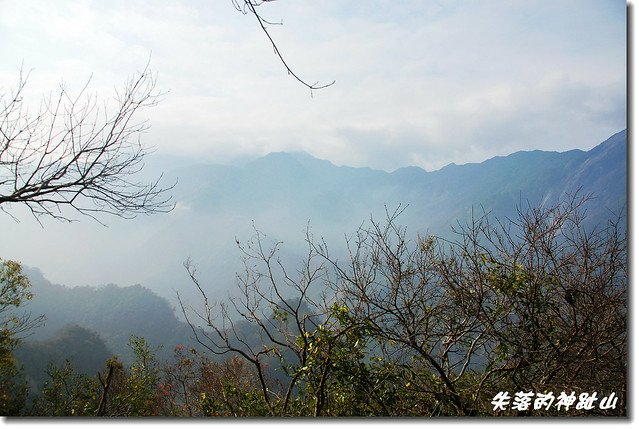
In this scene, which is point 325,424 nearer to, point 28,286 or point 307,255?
point 307,255

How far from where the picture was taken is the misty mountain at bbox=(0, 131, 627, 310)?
309 centimetres

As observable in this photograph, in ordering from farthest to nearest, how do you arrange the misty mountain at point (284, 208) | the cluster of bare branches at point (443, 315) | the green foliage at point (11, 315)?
the green foliage at point (11, 315) → the misty mountain at point (284, 208) → the cluster of bare branches at point (443, 315)

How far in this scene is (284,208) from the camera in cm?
391

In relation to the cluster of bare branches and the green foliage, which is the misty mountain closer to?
the cluster of bare branches

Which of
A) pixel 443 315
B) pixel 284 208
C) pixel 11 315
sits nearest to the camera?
pixel 443 315

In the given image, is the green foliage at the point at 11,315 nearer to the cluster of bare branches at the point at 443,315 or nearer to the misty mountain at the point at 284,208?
the misty mountain at the point at 284,208

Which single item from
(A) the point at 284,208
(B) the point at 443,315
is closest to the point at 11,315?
(A) the point at 284,208

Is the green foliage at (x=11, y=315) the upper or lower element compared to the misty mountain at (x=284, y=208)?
lower

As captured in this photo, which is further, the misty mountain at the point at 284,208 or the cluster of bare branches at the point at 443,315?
the misty mountain at the point at 284,208

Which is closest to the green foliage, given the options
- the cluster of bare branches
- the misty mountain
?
the misty mountain

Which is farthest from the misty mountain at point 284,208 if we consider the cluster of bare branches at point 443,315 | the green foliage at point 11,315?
the green foliage at point 11,315

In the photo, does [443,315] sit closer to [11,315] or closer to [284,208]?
[284,208]

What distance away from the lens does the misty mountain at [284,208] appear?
3.09 metres

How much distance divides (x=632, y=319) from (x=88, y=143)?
2909 mm
